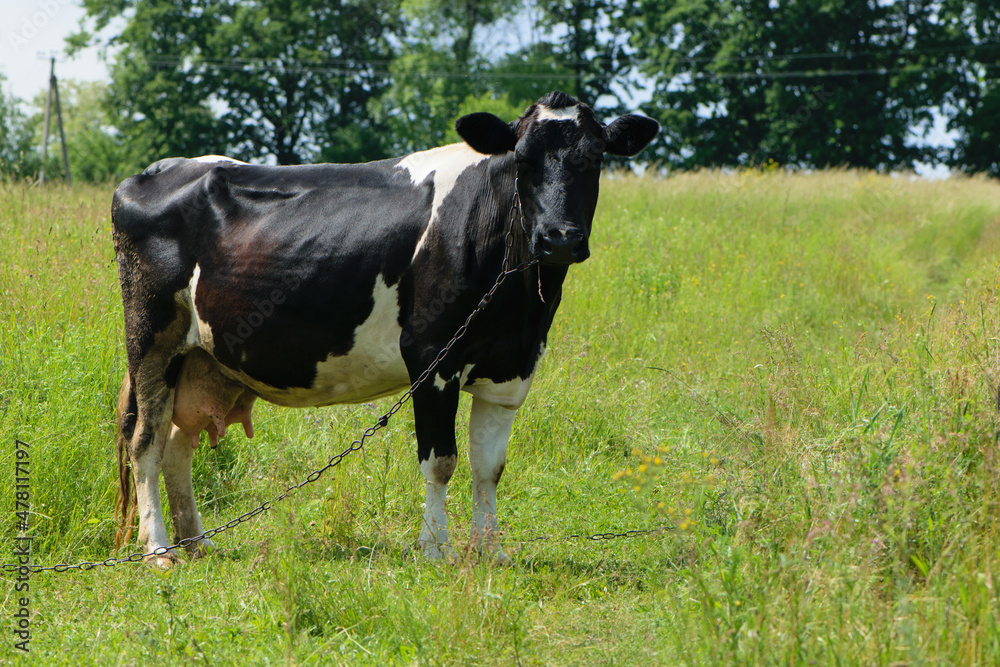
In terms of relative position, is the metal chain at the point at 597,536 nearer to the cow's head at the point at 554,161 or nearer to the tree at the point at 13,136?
the cow's head at the point at 554,161

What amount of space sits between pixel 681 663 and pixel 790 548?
53 cm

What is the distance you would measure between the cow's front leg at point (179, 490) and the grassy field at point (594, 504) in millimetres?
247

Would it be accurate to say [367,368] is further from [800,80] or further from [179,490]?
[800,80]

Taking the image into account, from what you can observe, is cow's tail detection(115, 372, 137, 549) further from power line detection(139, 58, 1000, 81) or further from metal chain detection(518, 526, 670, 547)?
power line detection(139, 58, 1000, 81)

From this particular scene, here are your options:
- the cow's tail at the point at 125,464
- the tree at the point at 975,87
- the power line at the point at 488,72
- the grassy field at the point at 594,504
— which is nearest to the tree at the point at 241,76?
the power line at the point at 488,72

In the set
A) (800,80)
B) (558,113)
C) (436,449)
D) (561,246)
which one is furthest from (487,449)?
(800,80)

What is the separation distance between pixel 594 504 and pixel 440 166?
6.90ft

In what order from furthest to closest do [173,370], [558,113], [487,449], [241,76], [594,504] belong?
[241,76] < [594,504] < [173,370] < [487,449] < [558,113]

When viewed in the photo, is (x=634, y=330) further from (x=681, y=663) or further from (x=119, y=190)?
(x=681, y=663)

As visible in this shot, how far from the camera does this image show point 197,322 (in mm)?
4434

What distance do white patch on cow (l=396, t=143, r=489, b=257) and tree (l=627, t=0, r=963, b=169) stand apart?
34337 mm

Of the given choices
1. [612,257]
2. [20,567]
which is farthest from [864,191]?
[20,567]

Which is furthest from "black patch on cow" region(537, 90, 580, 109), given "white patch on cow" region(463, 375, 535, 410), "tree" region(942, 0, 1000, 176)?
"tree" region(942, 0, 1000, 176)

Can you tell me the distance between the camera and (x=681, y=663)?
2.71 meters
